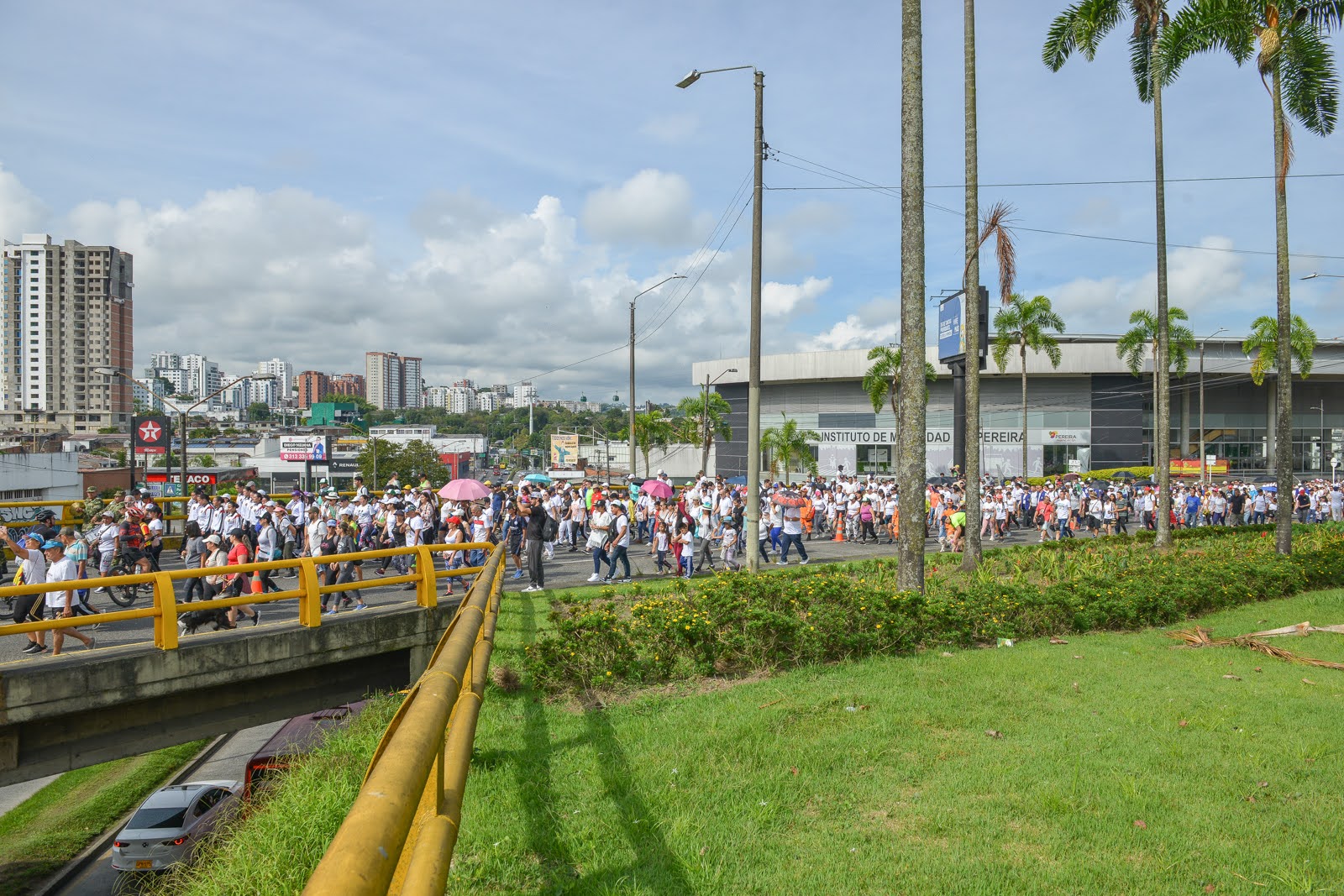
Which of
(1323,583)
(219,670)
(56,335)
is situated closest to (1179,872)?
(219,670)

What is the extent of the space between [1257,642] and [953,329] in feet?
27.0

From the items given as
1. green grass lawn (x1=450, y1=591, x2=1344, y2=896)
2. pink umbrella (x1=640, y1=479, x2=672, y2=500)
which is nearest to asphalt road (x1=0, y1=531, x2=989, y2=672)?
pink umbrella (x1=640, y1=479, x2=672, y2=500)

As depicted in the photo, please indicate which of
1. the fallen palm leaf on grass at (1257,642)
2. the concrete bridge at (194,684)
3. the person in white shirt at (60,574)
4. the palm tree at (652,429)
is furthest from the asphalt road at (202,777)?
the palm tree at (652,429)

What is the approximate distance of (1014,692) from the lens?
291 inches

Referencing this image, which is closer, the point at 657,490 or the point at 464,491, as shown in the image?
the point at 464,491

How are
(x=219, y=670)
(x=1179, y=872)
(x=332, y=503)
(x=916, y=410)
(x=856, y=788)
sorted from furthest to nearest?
(x=332, y=503) < (x=916, y=410) < (x=219, y=670) < (x=856, y=788) < (x=1179, y=872)

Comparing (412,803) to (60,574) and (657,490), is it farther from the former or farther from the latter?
(657,490)

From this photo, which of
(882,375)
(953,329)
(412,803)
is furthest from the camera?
(882,375)

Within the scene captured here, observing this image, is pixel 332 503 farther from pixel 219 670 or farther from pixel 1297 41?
pixel 1297 41

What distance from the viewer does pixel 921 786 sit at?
211 inches

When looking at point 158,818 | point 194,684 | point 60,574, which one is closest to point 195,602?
point 194,684

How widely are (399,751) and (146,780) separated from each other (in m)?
16.6

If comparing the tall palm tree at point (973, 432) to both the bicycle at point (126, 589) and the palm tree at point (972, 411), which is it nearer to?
the palm tree at point (972, 411)

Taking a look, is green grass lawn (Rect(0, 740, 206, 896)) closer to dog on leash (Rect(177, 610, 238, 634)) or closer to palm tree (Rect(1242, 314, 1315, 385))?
dog on leash (Rect(177, 610, 238, 634))
